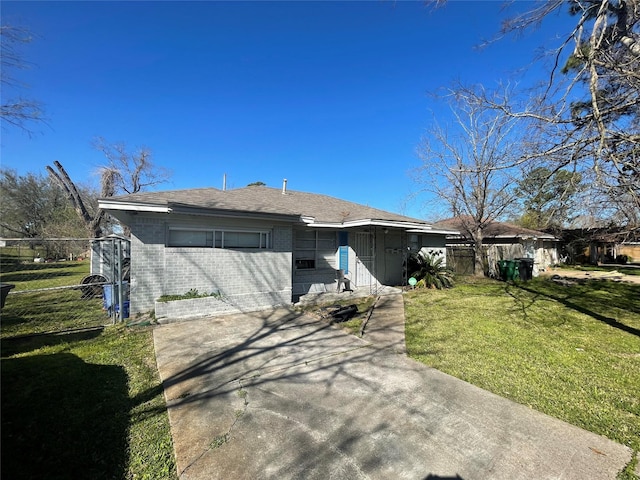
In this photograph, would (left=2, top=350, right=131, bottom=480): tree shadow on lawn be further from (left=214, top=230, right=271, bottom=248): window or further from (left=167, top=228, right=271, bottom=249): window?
(left=214, top=230, right=271, bottom=248): window

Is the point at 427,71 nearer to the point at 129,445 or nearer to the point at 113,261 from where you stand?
the point at 113,261

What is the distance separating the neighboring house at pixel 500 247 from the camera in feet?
57.5

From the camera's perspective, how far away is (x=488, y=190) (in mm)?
15641

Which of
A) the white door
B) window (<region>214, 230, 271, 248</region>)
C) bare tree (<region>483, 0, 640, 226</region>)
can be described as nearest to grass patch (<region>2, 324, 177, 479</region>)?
window (<region>214, 230, 271, 248</region>)

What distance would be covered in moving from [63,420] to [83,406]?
27 centimetres

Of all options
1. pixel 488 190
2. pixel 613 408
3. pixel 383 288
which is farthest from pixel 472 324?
pixel 488 190

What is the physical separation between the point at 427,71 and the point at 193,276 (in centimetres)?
1116

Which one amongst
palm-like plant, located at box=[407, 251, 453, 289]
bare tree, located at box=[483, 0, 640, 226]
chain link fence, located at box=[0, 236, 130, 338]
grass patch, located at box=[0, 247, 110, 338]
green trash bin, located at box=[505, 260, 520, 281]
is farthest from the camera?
green trash bin, located at box=[505, 260, 520, 281]

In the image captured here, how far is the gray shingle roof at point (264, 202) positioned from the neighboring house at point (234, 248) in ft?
0.15

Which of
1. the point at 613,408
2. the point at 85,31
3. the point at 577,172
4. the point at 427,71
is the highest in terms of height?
the point at 427,71

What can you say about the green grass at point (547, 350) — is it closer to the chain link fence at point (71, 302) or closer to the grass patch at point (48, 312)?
the chain link fence at point (71, 302)

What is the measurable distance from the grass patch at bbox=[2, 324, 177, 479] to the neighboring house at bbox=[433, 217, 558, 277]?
46.4 feet

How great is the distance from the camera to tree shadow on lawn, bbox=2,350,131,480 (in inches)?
96.3

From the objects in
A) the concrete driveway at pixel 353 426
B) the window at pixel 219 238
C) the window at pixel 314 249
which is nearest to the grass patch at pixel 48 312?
the window at pixel 219 238
